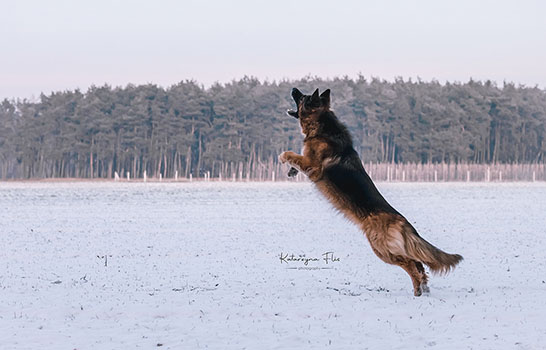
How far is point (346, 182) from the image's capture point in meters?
10.3

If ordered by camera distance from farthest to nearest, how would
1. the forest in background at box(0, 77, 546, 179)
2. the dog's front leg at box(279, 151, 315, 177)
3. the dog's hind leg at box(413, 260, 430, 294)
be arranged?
the forest in background at box(0, 77, 546, 179) → the dog's hind leg at box(413, 260, 430, 294) → the dog's front leg at box(279, 151, 315, 177)

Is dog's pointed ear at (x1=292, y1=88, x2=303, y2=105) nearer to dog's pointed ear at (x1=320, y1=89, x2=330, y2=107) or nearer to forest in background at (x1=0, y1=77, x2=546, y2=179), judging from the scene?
dog's pointed ear at (x1=320, y1=89, x2=330, y2=107)

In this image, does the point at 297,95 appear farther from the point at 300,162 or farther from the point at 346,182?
the point at 346,182

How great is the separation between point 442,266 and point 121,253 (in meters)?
9.25

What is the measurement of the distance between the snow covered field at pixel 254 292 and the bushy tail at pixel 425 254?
0.56 metres

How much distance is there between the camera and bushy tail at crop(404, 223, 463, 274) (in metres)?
10.5

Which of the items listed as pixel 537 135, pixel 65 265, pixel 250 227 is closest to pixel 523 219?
pixel 250 227

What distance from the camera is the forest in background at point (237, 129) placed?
114m

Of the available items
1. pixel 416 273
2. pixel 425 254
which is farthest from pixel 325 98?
pixel 416 273

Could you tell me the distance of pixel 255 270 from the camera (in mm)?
14250

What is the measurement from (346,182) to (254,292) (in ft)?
8.83

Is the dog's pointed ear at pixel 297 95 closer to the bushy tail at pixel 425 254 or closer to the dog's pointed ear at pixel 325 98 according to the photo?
the dog's pointed ear at pixel 325 98

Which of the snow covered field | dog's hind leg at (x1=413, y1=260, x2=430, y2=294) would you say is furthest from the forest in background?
dog's hind leg at (x1=413, y1=260, x2=430, y2=294)

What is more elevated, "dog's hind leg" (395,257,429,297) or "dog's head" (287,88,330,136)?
"dog's head" (287,88,330,136)
